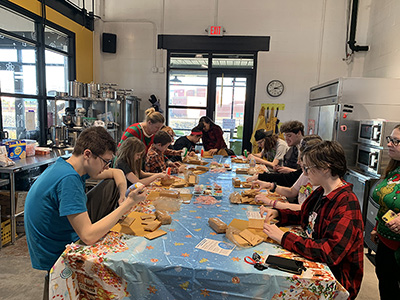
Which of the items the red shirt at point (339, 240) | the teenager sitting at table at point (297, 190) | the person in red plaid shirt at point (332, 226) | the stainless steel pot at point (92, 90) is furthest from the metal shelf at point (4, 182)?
the red shirt at point (339, 240)

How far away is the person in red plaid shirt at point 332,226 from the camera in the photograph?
1.30 meters

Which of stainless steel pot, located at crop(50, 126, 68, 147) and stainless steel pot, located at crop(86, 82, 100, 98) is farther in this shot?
stainless steel pot, located at crop(86, 82, 100, 98)

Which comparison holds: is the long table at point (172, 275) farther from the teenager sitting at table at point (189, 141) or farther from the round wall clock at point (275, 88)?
the round wall clock at point (275, 88)

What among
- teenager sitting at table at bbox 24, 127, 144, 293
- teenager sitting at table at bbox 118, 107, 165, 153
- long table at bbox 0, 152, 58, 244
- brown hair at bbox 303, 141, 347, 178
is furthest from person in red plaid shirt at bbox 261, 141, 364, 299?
long table at bbox 0, 152, 58, 244

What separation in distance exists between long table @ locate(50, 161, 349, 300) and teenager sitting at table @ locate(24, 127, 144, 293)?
0.12 meters

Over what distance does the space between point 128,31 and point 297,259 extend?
6204 mm

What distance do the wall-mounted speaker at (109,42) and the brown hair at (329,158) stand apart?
19.2 ft

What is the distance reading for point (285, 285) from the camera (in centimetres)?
121

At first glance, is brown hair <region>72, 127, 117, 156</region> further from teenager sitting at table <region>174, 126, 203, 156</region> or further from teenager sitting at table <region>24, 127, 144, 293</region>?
teenager sitting at table <region>174, 126, 203, 156</region>

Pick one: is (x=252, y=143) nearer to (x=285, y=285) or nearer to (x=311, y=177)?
(x=311, y=177)

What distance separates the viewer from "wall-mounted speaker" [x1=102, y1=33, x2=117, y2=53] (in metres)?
6.15

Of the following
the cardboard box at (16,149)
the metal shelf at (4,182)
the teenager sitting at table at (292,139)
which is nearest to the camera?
the metal shelf at (4,182)

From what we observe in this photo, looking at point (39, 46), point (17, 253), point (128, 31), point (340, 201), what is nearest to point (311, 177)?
point (340, 201)

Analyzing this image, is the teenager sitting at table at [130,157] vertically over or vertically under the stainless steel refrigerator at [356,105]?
under
